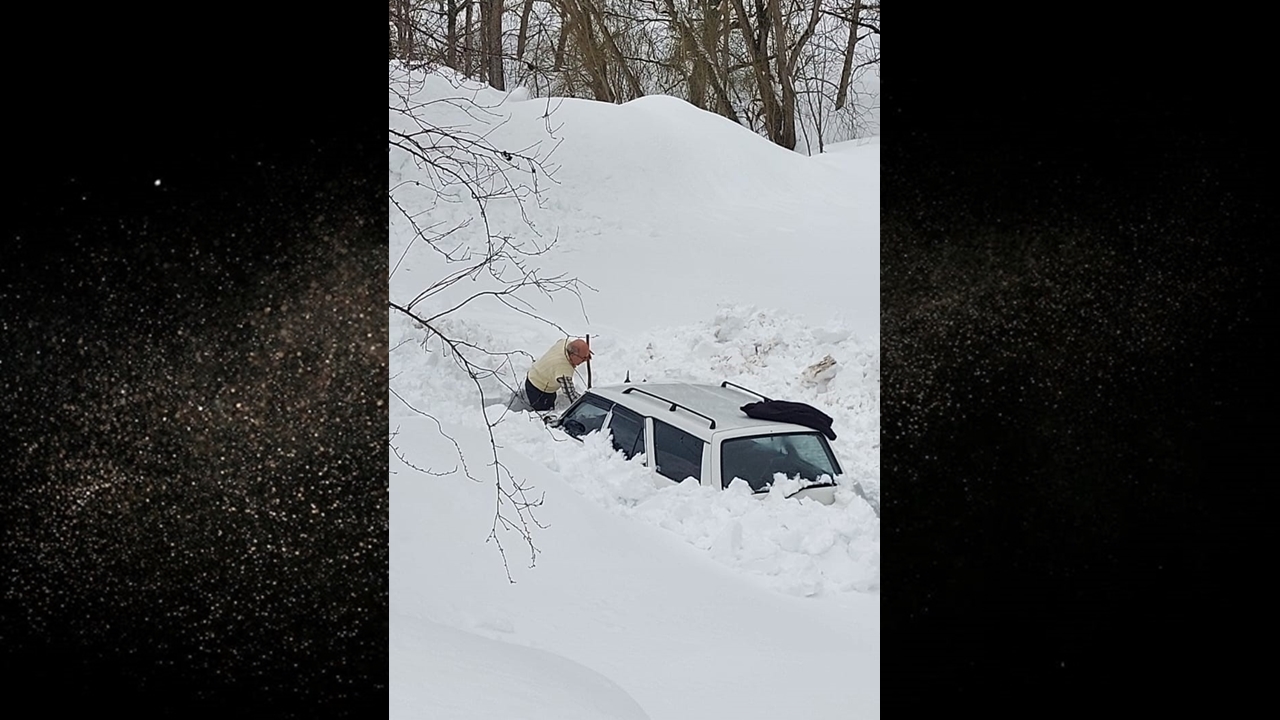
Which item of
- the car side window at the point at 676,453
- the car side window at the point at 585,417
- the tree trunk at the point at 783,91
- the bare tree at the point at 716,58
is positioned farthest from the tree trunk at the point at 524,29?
the car side window at the point at 676,453

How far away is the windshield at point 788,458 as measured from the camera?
13.3 ft

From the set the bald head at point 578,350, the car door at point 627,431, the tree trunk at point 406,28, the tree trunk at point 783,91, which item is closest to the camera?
→ the tree trunk at point 406,28

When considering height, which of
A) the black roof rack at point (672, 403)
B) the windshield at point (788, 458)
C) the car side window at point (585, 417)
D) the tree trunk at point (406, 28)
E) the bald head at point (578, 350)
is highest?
the tree trunk at point (406, 28)

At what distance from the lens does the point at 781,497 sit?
13.3 ft

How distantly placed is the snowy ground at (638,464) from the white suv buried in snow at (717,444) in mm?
93

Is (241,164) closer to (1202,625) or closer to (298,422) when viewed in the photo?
(298,422)


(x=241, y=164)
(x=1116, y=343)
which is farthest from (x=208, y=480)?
(x=1116, y=343)

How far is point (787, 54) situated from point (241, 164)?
438 inches

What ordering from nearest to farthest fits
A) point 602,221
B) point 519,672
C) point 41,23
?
point 41,23
point 519,672
point 602,221

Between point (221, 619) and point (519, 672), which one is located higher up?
point (221, 619)

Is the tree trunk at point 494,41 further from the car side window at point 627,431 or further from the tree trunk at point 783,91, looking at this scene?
the car side window at point 627,431

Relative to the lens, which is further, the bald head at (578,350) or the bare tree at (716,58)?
the bare tree at (716,58)

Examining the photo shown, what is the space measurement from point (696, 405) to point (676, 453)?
272 mm

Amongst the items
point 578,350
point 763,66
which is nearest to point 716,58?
point 763,66
